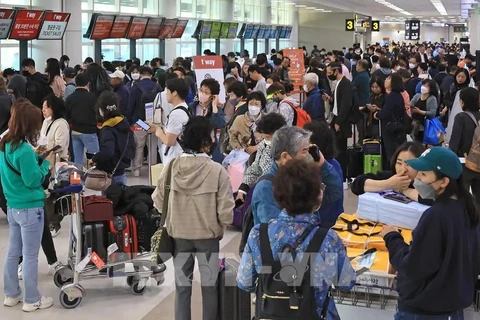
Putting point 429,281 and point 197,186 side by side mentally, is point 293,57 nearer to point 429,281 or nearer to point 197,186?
point 197,186

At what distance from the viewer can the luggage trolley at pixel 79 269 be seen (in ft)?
18.6

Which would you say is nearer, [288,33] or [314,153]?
[314,153]

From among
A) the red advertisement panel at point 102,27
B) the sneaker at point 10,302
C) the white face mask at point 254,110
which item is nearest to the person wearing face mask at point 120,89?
the white face mask at point 254,110

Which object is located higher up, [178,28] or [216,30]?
[216,30]

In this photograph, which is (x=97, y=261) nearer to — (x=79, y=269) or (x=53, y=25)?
(x=79, y=269)

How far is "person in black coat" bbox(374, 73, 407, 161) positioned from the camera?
9.50 metres

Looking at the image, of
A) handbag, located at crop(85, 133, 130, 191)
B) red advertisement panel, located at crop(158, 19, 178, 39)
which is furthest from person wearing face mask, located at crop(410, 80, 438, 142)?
red advertisement panel, located at crop(158, 19, 178, 39)

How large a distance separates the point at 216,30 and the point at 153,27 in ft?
18.9

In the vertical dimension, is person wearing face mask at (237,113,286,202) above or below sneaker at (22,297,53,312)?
above

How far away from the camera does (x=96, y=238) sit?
5.74 metres

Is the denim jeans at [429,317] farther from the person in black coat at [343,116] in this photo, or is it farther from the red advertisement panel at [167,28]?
the red advertisement panel at [167,28]

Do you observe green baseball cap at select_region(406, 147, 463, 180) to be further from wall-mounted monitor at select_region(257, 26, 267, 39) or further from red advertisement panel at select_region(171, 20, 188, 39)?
wall-mounted monitor at select_region(257, 26, 267, 39)

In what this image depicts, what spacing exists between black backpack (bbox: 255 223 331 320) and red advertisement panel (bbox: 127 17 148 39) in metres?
16.0

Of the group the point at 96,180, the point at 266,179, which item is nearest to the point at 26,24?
the point at 96,180
